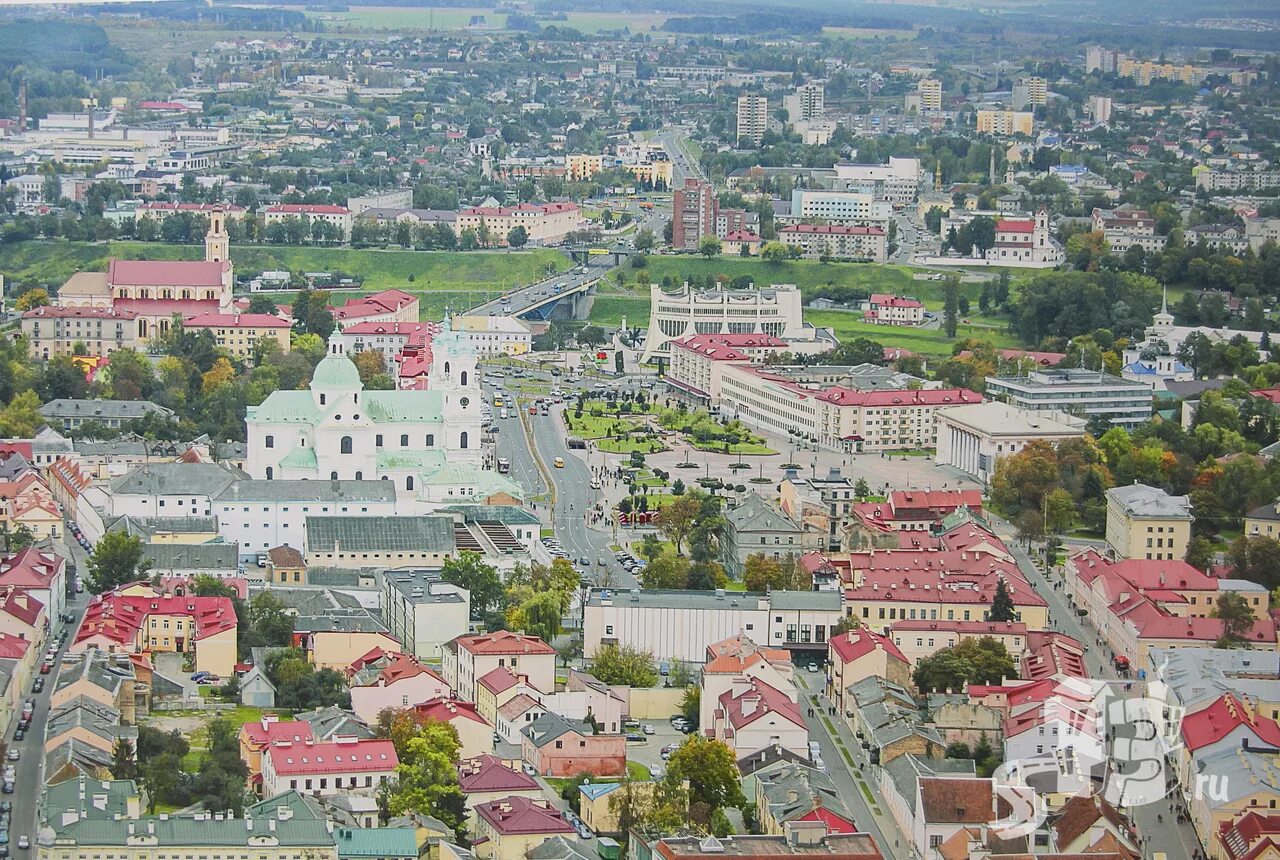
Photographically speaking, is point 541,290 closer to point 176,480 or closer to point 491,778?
point 176,480

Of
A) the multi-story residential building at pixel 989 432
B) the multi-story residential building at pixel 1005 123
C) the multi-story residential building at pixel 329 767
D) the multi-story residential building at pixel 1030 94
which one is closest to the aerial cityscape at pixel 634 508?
the multi-story residential building at pixel 329 767

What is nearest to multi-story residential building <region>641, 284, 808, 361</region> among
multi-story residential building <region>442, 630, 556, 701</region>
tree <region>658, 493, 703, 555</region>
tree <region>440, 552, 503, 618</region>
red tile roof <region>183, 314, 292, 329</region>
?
red tile roof <region>183, 314, 292, 329</region>

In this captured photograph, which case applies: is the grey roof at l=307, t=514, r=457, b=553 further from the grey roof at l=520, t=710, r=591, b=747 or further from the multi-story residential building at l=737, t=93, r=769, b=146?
the multi-story residential building at l=737, t=93, r=769, b=146

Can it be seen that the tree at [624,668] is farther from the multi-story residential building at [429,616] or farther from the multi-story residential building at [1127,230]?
the multi-story residential building at [1127,230]

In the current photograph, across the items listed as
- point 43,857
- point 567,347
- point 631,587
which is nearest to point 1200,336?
point 567,347

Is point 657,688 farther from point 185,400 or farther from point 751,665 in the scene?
point 185,400
